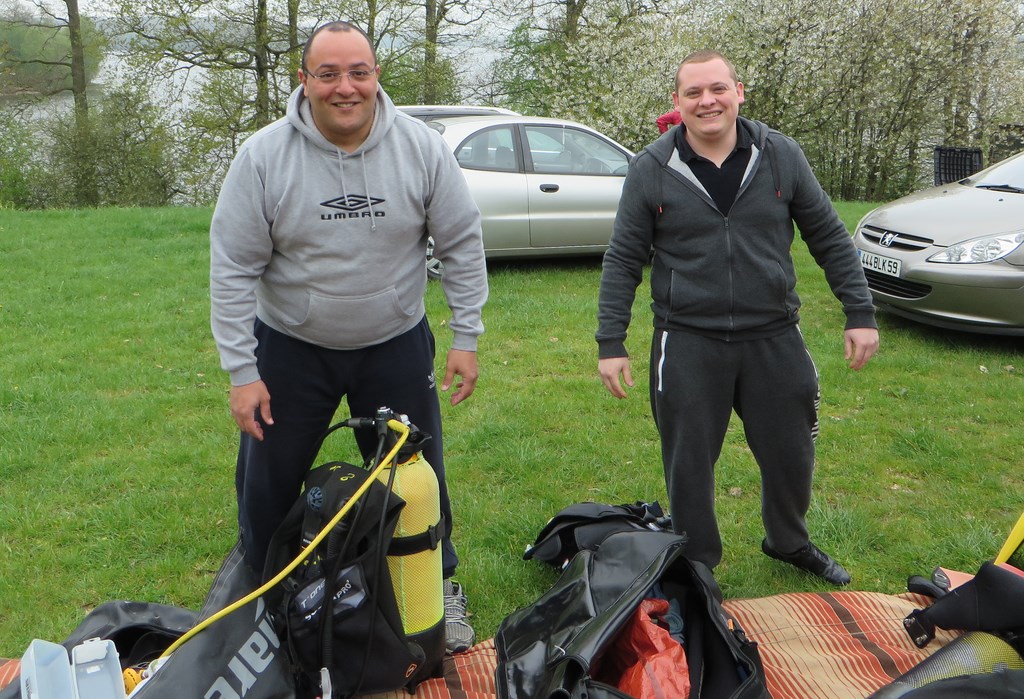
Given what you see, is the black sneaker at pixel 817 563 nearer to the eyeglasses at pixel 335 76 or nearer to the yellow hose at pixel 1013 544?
the yellow hose at pixel 1013 544

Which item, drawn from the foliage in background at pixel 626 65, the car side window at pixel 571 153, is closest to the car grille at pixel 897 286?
the car side window at pixel 571 153

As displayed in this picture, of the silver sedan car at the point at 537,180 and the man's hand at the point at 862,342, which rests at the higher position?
the silver sedan car at the point at 537,180

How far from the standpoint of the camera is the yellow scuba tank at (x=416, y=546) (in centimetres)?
266

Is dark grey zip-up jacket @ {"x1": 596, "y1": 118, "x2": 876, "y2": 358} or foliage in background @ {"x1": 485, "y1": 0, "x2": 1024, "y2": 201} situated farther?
foliage in background @ {"x1": 485, "y1": 0, "x2": 1024, "y2": 201}

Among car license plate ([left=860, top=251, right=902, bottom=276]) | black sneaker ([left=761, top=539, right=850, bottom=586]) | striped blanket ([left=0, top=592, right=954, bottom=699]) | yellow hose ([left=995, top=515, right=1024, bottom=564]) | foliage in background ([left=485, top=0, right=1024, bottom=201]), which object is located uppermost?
foliage in background ([left=485, top=0, right=1024, bottom=201])

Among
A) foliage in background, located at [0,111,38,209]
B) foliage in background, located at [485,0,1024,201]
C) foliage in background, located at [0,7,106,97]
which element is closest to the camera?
foliage in background, located at [485,0,1024,201]

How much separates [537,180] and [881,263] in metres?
3.10

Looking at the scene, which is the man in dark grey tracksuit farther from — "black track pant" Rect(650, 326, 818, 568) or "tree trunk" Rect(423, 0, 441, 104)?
"tree trunk" Rect(423, 0, 441, 104)

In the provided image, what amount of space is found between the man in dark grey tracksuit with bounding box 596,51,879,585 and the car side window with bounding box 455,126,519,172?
16.9ft

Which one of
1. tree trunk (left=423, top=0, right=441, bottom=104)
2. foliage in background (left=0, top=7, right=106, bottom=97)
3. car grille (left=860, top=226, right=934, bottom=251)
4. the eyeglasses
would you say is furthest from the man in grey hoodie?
foliage in background (left=0, top=7, right=106, bottom=97)

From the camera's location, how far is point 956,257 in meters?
6.23

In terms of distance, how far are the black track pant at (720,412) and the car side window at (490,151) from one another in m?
Answer: 5.27

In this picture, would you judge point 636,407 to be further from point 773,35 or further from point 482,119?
point 773,35

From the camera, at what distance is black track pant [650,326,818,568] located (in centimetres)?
310
